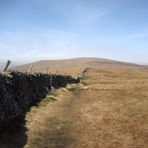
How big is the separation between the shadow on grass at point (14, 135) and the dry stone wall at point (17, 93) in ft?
1.54

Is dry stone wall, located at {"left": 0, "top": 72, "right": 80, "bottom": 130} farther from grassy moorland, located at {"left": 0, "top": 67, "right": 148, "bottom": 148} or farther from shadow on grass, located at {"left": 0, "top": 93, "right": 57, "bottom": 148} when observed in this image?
grassy moorland, located at {"left": 0, "top": 67, "right": 148, "bottom": 148}

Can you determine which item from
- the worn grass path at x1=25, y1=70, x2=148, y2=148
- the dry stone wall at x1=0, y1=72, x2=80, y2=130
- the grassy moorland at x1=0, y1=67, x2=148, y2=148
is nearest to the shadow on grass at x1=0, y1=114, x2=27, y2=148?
the grassy moorland at x1=0, y1=67, x2=148, y2=148

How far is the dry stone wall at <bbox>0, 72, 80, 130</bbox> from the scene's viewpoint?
12.4 metres

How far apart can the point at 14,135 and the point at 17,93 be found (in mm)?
5357

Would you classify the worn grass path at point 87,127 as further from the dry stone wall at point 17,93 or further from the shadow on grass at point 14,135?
the dry stone wall at point 17,93

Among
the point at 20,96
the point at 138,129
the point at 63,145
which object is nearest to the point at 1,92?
the point at 20,96

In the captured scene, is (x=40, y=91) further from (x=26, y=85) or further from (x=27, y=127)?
(x=27, y=127)

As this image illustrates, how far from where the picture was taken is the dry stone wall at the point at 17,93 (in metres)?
12.4

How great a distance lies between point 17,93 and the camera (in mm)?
15555

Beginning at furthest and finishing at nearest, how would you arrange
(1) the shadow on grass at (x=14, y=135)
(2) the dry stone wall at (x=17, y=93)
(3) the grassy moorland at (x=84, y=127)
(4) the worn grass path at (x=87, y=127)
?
1. (2) the dry stone wall at (x=17, y=93)
2. (4) the worn grass path at (x=87, y=127)
3. (3) the grassy moorland at (x=84, y=127)
4. (1) the shadow on grass at (x=14, y=135)

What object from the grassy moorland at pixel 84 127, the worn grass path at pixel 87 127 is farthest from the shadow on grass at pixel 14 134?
the worn grass path at pixel 87 127

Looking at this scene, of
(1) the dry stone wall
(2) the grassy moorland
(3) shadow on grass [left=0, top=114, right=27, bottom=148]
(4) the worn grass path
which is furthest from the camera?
(1) the dry stone wall

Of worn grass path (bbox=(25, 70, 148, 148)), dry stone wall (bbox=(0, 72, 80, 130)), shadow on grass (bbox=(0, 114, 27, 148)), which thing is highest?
dry stone wall (bbox=(0, 72, 80, 130))

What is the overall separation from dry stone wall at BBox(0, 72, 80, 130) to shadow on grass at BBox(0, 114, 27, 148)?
1.54 feet
